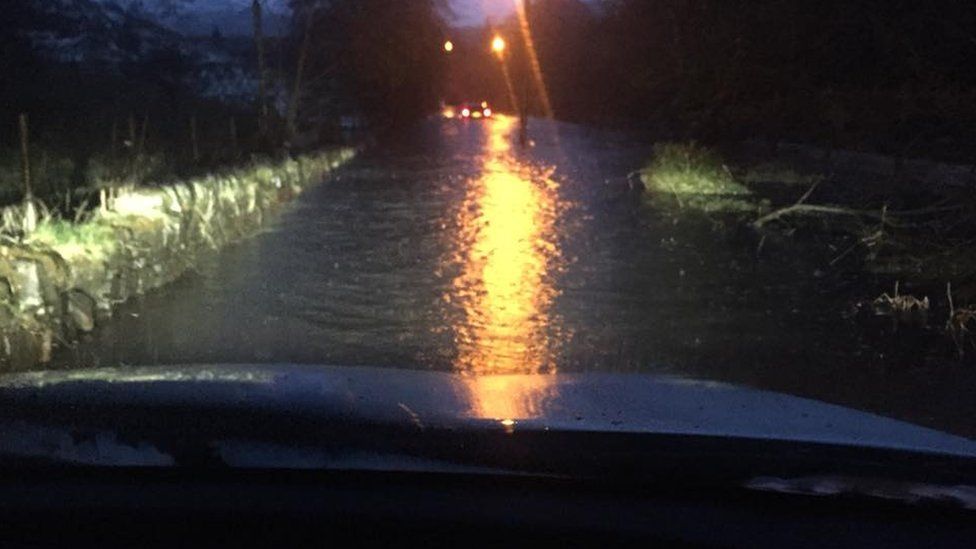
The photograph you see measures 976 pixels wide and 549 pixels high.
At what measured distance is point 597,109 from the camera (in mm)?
80062

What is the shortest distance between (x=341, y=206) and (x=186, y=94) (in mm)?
24117

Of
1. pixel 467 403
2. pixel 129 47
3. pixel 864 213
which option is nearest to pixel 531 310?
pixel 864 213

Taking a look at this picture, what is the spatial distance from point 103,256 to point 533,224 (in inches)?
333

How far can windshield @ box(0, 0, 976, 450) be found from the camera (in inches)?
357

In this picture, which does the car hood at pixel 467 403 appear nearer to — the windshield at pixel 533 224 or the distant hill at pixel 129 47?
the windshield at pixel 533 224

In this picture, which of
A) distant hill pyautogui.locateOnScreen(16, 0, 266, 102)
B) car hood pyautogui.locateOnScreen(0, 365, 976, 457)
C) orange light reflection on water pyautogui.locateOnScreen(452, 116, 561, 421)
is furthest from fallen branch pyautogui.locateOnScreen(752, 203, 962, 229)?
distant hill pyautogui.locateOnScreen(16, 0, 266, 102)

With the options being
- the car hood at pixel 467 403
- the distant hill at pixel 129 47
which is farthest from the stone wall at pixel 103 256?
the distant hill at pixel 129 47

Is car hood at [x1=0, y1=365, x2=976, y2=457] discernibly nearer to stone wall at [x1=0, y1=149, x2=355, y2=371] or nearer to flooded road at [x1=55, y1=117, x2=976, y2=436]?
flooded road at [x1=55, y1=117, x2=976, y2=436]

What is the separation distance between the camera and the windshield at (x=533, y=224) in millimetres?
9078

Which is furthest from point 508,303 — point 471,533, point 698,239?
point 471,533

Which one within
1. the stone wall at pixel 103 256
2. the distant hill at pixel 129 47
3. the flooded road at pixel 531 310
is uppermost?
the distant hill at pixel 129 47

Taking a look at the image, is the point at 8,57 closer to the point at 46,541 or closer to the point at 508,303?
the point at 508,303

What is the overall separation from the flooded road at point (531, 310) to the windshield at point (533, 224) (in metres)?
0.05

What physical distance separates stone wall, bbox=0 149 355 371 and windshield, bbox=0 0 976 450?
0.12ft
